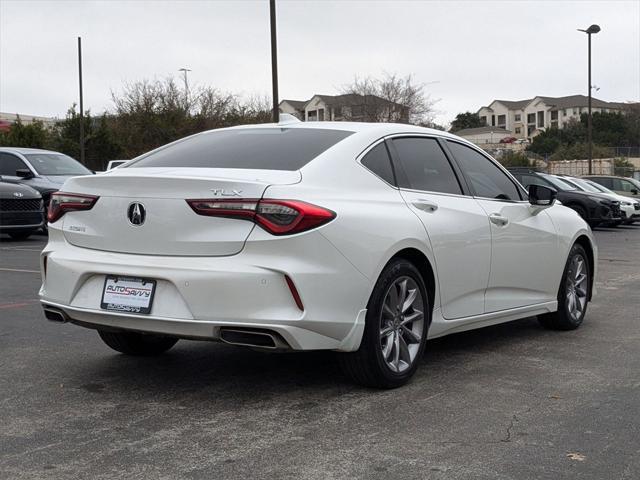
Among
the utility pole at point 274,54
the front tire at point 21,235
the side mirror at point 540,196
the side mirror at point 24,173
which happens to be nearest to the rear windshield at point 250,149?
the side mirror at point 540,196

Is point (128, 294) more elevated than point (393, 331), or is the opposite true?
point (128, 294)

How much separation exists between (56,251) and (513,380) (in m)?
2.83

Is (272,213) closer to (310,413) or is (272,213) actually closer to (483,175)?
(310,413)

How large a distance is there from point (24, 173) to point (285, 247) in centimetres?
1456

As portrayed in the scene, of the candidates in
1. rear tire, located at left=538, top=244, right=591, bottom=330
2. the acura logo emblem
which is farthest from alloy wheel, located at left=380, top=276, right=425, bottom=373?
rear tire, located at left=538, top=244, right=591, bottom=330

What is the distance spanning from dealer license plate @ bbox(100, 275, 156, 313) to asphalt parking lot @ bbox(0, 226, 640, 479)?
1.72ft

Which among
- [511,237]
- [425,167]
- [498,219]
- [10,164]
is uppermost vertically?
[10,164]

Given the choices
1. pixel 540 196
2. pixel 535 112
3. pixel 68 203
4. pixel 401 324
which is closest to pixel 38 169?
pixel 540 196

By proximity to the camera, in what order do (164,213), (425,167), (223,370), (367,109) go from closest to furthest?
(164,213)
(223,370)
(425,167)
(367,109)

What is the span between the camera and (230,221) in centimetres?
453

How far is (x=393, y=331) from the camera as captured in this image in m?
5.10

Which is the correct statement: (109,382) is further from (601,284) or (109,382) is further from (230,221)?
(601,284)

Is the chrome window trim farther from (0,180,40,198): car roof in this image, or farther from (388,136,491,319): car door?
(0,180,40,198): car roof

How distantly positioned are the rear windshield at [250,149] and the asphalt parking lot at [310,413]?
1292 mm
